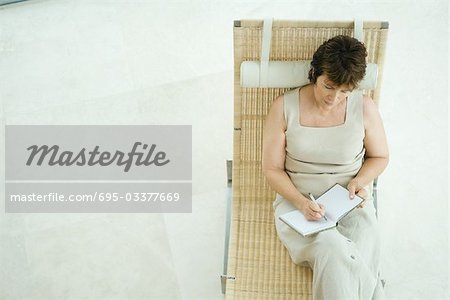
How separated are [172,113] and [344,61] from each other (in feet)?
4.71

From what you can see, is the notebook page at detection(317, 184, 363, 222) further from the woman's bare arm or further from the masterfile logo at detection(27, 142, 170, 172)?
the masterfile logo at detection(27, 142, 170, 172)

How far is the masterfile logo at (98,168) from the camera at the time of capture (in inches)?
113

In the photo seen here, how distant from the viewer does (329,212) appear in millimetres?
2117

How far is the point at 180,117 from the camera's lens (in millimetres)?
3170

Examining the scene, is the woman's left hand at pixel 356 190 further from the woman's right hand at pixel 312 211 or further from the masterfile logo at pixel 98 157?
the masterfile logo at pixel 98 157

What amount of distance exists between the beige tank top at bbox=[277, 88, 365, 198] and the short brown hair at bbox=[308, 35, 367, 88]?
→ 227mm

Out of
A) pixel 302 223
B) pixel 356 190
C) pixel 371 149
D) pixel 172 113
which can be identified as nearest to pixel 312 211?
pixel 302 223

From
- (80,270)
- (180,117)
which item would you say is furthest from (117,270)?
(180,117)

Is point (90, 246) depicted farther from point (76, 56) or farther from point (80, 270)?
point (76, 56)

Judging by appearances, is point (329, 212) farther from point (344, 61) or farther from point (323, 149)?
point (344, 61)

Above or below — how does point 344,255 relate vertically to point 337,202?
below

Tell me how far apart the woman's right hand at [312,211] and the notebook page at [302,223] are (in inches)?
0.6

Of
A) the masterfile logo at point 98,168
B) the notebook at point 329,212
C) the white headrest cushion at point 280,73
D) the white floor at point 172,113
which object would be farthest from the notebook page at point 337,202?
the masterfile logo at point 98,168

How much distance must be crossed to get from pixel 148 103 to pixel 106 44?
1.98 feet
